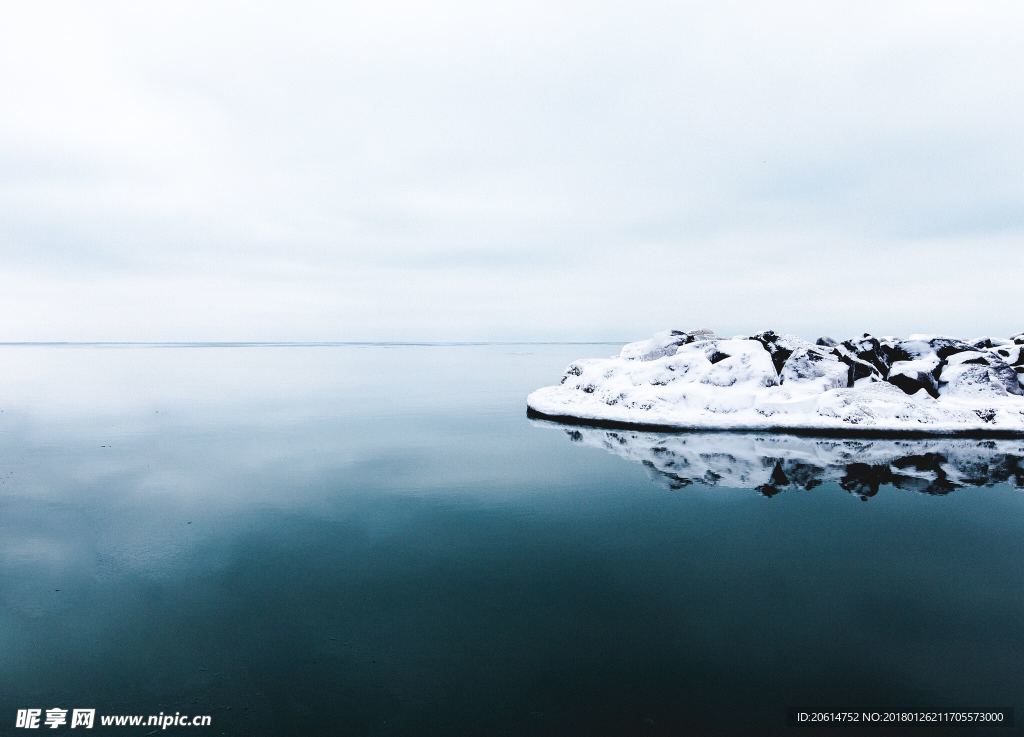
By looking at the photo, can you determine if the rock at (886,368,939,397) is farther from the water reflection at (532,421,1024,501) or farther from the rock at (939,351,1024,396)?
the water reflection at (532,421,1024,501)

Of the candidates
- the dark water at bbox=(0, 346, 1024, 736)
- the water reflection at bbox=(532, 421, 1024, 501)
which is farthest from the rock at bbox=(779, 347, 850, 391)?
the dark water at bbox=(0, 346, 1024, 736)

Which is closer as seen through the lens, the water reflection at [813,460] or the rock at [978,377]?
the water reflection at [813,460]

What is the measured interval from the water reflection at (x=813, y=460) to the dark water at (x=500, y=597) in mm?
377

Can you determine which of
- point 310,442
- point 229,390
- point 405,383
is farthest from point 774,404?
point 229,390

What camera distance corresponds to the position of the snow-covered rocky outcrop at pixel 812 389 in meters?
24.9

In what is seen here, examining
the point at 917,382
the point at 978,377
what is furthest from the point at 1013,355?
the point at 917,382

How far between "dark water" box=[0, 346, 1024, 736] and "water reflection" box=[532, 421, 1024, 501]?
1.24ft

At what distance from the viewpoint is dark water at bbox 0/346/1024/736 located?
643 centimetres

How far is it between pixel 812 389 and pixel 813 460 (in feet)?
28.7

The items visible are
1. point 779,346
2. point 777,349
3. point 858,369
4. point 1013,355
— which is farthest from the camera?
point 779,346

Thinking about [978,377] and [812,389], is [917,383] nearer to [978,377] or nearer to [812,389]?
[978,377]

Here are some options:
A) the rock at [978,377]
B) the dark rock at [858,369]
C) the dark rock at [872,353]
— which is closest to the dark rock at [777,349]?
the dark rock at [858,369]

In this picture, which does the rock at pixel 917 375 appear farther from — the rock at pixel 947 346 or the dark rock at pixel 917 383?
the rock at pixel 947 346

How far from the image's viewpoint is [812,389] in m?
27.0
